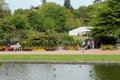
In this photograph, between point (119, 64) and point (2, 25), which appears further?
point (2, 25)

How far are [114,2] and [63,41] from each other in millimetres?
7911

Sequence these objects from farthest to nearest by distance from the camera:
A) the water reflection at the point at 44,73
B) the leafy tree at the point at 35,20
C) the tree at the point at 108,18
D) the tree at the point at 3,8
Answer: the leafy tree at the point at 35,20 → the tree at the point at 3,8 → the tree at the point at 108,18 → the water reflection at the point at 44,73

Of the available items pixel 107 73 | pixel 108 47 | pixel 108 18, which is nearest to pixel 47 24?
pixel 108 18

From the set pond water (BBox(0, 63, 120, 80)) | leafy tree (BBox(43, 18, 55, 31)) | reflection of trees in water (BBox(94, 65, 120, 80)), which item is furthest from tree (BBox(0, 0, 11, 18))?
reflection of trees in water (BBox(94, 65, 120, 80))

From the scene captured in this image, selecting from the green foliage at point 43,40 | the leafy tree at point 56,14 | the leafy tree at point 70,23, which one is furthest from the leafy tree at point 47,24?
the green foliage at point 43,40

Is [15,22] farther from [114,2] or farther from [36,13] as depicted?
[114,2]

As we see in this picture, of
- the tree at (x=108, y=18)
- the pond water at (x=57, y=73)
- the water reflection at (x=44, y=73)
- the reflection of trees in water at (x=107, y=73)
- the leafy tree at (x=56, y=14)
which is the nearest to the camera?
the reflection of trees in water at (x=107, y=73)

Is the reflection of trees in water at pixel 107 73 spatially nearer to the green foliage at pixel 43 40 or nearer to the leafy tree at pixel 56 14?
the green foliage at pixel 43 40

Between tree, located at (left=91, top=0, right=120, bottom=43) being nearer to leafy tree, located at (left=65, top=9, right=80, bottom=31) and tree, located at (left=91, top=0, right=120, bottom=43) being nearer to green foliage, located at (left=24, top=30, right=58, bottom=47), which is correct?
green foliage, located at (left=24, top=30, right=58, bottom=47)

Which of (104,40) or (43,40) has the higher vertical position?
(43,40)

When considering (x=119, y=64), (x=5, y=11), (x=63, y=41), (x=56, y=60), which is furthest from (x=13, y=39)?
(x=5, y=11)

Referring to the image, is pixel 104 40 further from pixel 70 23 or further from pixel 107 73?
pixel 70 23

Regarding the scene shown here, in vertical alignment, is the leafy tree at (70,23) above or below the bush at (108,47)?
above

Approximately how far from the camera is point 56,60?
3072cm
